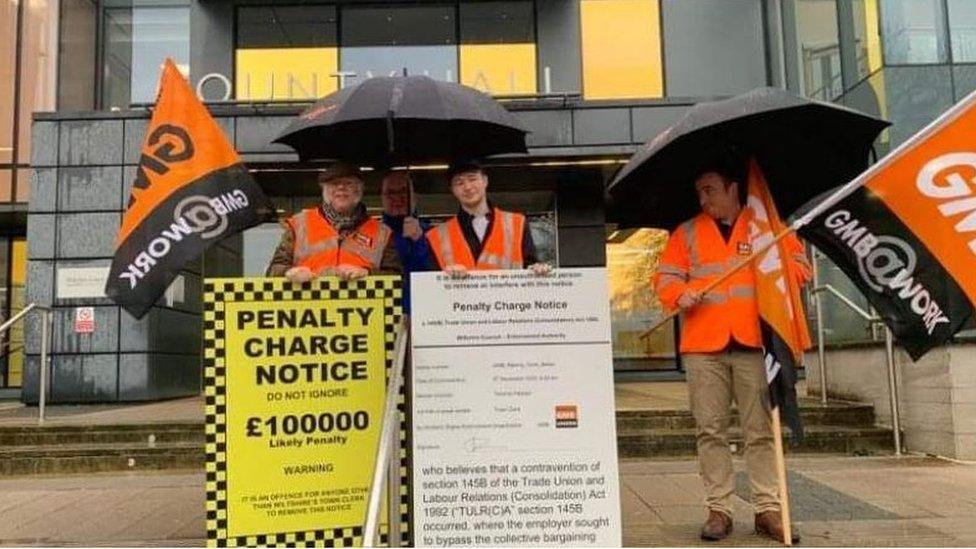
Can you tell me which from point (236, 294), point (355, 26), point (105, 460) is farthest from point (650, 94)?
point (236, 294)

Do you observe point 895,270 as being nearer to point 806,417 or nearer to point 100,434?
point 806,417

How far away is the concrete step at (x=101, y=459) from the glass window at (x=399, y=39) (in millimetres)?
8664

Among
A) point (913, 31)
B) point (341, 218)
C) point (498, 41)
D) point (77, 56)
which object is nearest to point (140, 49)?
point (77, 56)

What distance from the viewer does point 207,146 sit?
15.0 ft

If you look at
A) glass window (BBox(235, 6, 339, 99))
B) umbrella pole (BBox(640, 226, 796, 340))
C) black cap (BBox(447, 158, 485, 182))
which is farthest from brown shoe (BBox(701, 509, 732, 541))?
glass window (BBox(235, 6, 339, 99))

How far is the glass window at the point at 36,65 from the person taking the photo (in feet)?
52.4

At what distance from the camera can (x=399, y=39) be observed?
52.2 ft

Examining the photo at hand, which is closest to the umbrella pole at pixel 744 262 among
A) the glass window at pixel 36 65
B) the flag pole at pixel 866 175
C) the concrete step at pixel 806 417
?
the flag pole at pixel 866 175

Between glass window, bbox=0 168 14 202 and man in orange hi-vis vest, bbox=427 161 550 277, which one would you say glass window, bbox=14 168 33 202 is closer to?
glass window, bbox=0 168 14 202

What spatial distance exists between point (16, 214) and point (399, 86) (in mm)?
13479

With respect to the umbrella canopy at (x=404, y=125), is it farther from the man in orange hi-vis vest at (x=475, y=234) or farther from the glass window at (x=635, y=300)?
the glass window at (x=635, y=300)

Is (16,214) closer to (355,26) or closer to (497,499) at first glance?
(355,26)

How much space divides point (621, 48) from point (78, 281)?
9.61m

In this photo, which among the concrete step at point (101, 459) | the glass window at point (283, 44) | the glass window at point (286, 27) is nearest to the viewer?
the concrete step at point (101, 459)
